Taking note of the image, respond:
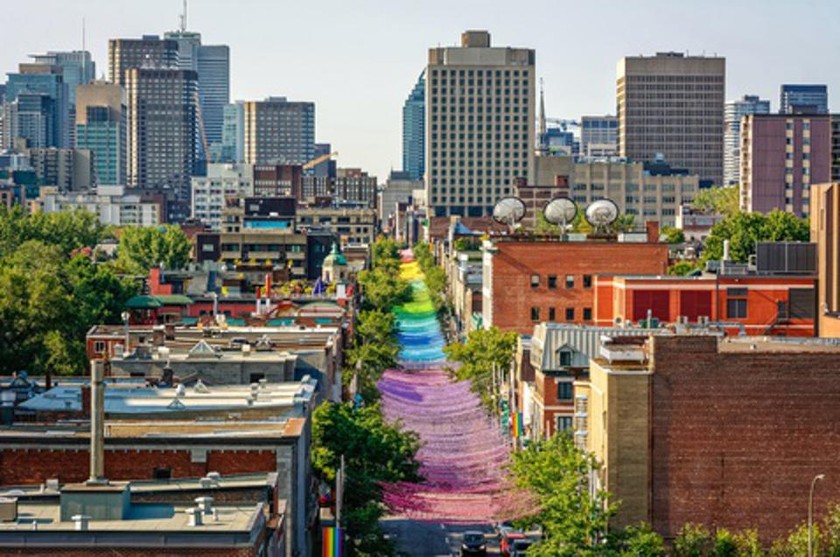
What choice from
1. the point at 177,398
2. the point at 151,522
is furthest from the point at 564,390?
the point at 151,522

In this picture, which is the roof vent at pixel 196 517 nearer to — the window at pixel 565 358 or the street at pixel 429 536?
the street at pixel 429 536

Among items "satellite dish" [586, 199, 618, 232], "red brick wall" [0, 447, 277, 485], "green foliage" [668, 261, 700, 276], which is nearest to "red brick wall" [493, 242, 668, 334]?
"satellite dish" [586, 199, 618, 232]

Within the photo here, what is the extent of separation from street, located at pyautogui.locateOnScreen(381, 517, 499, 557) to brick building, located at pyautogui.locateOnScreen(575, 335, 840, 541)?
14.2 metres

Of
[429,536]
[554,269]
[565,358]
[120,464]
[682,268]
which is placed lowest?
[429,536]

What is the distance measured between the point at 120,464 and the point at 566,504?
14.0 metres

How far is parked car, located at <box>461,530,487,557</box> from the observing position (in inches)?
3083

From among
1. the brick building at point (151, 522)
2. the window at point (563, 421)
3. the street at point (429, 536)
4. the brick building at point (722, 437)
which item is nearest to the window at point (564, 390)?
the window at point (563, 421)

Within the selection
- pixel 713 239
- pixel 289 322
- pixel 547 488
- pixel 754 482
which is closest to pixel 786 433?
pixel 754 482

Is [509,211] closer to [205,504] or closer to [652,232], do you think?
[652,232]

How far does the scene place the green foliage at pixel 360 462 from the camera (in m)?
72.2

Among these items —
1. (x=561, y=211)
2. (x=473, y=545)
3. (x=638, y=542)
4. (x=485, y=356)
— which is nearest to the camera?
(x=638, y=542)

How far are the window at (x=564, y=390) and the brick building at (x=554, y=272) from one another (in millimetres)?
38993

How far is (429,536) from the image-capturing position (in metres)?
83.8

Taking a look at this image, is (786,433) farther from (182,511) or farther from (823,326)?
(823,326)
